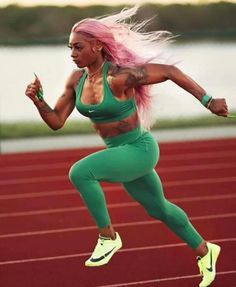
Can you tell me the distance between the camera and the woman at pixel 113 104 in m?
3.32

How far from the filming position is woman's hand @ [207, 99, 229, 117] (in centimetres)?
325

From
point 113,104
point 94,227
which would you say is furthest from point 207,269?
point 94,227

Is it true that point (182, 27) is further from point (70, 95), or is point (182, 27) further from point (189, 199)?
point (70, 95)

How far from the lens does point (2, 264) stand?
455 cm

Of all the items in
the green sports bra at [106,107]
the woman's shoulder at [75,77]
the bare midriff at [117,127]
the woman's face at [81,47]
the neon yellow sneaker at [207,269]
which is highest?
the woman's face at [81,47]

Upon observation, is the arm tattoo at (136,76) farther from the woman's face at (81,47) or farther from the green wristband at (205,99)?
the green wristband at (205,99)

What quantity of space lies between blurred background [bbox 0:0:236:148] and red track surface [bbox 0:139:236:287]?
831 millimetres

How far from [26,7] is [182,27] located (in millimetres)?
8070

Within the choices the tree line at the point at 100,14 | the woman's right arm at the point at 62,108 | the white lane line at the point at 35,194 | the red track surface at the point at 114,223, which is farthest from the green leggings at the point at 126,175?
the tree line at the point at 100,14

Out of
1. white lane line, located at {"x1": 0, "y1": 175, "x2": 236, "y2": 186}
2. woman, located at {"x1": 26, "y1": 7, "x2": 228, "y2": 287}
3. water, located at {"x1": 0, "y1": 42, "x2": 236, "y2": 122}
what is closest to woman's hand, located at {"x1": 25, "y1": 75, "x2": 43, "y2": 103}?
woman, located at {"x1": 26, "y1": 7, "x2": 228, "y2": 287}

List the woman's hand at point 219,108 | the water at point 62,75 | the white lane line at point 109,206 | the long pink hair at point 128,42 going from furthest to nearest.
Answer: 1. the water at point 62,75
2. the white lane line at point 109,206
3. the long pink hair at point 128,42
4. the woman's hand at point 219,108

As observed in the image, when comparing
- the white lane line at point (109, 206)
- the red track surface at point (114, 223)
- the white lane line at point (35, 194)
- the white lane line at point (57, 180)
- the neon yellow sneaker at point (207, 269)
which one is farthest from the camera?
the white lane line at point (57, 180)

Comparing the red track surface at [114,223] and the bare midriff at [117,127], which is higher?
the bare midriff at [117,127]

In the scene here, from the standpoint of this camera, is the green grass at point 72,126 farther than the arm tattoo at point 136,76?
Yes
